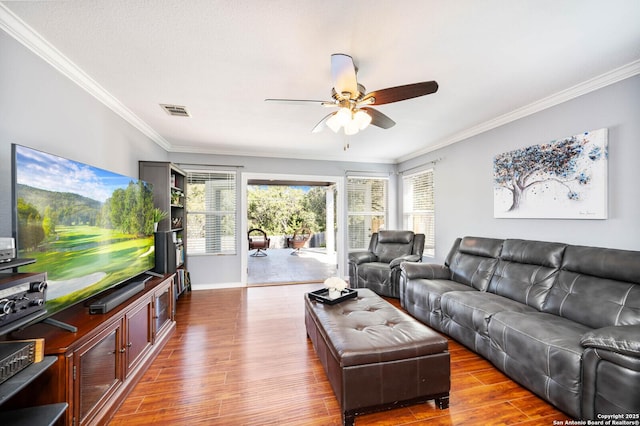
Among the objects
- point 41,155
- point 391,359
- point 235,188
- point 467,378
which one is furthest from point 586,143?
point 235,188

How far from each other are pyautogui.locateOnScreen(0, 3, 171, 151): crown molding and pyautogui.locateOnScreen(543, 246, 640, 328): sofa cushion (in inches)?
168

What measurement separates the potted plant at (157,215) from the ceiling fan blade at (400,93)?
2584 millimetres

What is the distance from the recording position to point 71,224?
163cm

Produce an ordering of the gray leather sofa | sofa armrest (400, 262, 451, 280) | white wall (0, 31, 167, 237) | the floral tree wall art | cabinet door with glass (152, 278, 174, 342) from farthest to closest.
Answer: sofa armrest (400, 262, 451, 280)
cabinet door with glass (152, 278, 174, 342)
the floral tree wall art
white wall (0, 31, 167, 237)
the gray leather sofa

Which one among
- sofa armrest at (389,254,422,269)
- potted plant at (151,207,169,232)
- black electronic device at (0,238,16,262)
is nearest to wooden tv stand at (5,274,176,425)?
black electronic device at (0,238,16,262)

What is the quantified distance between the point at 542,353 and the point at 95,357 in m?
2.80

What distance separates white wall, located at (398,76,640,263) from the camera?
213 cm

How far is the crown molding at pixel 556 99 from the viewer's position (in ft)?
6.91

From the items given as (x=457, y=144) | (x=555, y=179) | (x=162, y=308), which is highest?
(x=457, y=144)

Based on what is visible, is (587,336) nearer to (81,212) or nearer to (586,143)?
(586,143)

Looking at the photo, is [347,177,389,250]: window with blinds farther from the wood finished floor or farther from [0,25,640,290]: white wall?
the wood finished floor

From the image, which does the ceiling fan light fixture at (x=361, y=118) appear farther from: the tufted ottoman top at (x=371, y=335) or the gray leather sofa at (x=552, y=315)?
the gray leather sofa at (x=552, y=315)

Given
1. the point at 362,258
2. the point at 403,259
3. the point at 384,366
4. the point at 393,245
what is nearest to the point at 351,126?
the point at 384,366

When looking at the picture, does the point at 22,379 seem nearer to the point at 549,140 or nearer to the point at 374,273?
the point at 374,273
